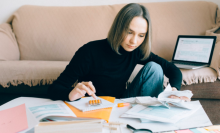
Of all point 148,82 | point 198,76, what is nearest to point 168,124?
point 148,82

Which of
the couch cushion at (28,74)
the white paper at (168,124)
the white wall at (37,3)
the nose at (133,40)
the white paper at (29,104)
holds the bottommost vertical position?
the couch cushion at (28,74)

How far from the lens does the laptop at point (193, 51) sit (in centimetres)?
132

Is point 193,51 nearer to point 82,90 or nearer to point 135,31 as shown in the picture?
point 135,31

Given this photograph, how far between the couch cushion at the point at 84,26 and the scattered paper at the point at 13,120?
3.50 ft

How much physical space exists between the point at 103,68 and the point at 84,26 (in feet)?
2.94

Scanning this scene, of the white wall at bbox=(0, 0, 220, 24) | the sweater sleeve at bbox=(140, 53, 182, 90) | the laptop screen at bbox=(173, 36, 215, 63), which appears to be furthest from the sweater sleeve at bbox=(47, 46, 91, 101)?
the white wall at bbox=(0, 0, 220, 24)

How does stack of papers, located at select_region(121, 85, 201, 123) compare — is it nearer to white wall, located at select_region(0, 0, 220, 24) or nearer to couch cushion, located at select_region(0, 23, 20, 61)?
couch cushion, located at select_region(0, 23, 20, 61)

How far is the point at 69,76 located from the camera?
0.79 m

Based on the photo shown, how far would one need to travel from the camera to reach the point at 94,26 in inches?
66.2

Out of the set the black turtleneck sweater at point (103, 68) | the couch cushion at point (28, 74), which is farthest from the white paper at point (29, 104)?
the couch cushion at point (28, 74)

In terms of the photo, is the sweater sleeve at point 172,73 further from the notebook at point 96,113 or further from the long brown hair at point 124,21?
the notebook at point 96,113

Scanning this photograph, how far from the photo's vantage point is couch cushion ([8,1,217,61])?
5.32 ft

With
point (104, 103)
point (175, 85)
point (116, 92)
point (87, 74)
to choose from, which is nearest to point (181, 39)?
point (175, 85)

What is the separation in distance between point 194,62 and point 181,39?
0.26 metres
